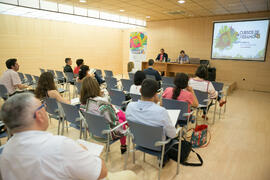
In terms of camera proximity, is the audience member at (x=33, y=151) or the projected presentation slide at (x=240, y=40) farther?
the projected presentation slide at (x=240, y=40)

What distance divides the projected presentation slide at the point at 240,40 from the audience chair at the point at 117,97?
22.0 ft

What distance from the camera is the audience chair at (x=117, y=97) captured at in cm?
364

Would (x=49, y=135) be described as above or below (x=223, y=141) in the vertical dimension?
above

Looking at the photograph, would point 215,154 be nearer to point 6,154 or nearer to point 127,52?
point 6,154

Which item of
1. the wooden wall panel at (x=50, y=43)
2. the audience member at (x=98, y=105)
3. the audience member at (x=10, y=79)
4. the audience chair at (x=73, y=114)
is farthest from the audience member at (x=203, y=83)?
the wooden wall panel at (x=50, y=43)

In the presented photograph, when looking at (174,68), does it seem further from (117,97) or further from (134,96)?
(134,96)

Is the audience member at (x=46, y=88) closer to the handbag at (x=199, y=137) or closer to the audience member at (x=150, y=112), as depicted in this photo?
the audience member at (x=150, y=112)

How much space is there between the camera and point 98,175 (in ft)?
3.45

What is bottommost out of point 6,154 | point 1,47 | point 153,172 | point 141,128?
point 153,172

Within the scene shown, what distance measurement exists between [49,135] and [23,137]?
126 mm

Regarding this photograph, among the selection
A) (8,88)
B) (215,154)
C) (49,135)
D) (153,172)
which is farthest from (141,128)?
(8,88)

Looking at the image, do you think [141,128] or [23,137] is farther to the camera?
[141,128]

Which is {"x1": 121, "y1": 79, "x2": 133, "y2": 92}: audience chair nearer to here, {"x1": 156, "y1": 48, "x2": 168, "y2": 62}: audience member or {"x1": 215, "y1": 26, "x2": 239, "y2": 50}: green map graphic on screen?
{"x1": 156, "y1": 48, "x2": 168, "y2": 62}: audience member

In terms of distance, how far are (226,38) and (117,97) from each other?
6.81m
